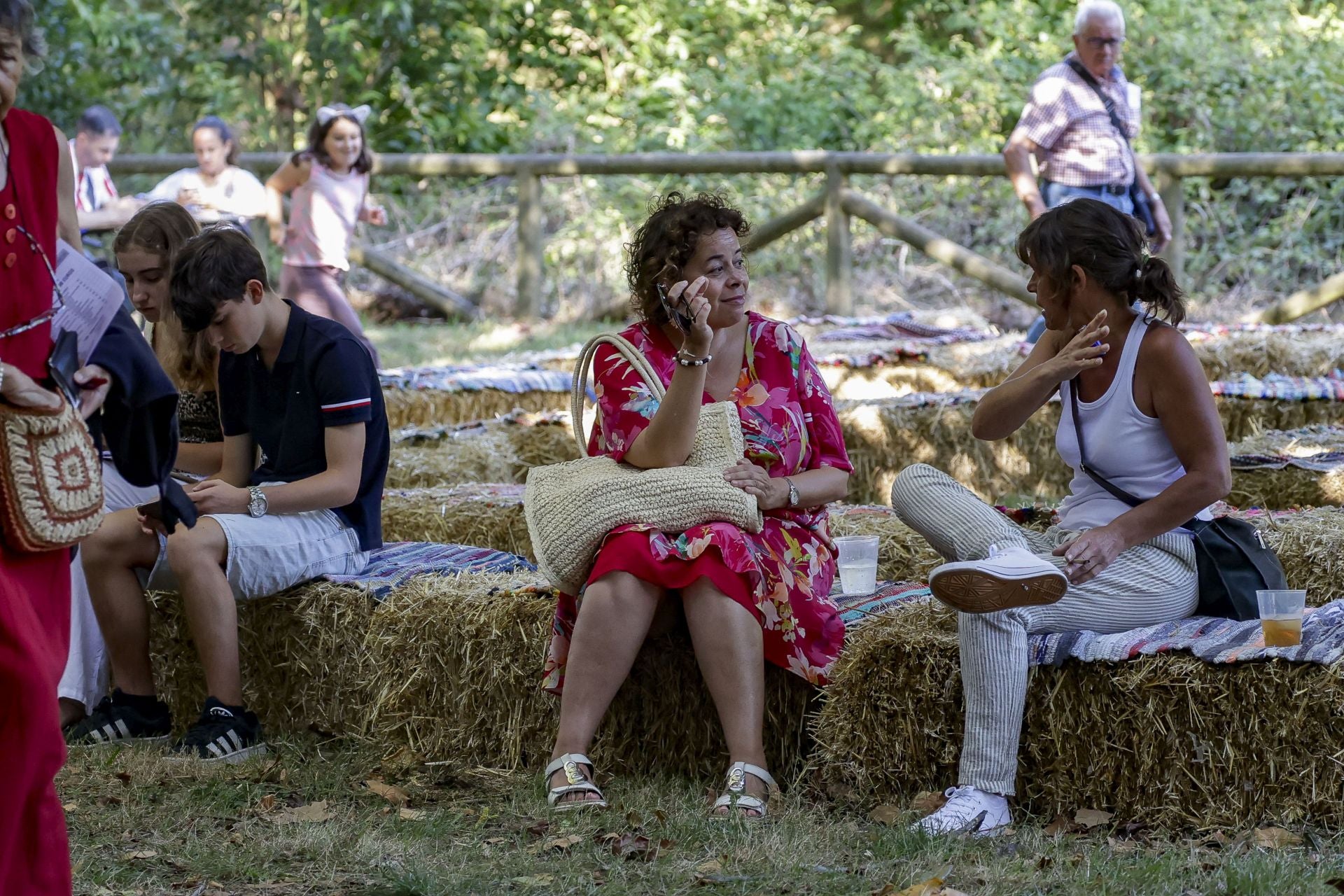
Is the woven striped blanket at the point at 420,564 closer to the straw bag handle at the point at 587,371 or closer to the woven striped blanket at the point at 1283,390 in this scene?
the straw bag handle at the point at 587,371

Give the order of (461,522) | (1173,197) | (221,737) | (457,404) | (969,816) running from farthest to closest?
1. (1173,197)
2. (457,404)
3. (461,522)
4. (221,737)
5. (969,816)

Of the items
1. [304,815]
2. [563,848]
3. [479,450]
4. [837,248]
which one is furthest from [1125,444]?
[837,248]

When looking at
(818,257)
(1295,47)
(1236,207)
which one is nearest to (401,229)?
(818,257)

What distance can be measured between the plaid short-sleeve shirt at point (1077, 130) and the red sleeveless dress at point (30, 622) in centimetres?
536

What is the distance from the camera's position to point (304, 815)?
332cm

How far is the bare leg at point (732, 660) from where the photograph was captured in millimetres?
3217

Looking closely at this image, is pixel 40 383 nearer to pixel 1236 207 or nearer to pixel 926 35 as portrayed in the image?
pixel 1236 207

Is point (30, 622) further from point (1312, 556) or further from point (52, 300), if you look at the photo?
point (1312, 556)

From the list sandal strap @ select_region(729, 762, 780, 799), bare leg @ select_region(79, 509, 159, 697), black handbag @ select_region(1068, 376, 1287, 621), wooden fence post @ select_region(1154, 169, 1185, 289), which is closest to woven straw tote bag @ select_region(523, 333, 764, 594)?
sandal strap @ select_region(729, 762, 780, 799)

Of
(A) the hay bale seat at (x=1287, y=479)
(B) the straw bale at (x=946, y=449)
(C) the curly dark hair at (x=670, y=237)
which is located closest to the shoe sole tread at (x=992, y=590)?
(C) the curly dark hair at (x=670, y=237)

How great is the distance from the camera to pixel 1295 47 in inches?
502

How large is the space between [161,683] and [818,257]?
28.3 ft

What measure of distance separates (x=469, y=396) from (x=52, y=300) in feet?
16.1

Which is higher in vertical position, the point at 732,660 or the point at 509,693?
the point at 732,660
